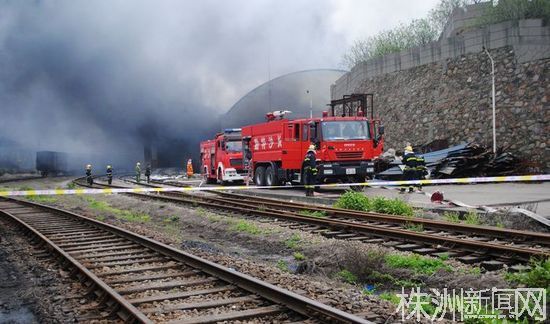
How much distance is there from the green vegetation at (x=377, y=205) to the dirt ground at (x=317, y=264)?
242 centimetres

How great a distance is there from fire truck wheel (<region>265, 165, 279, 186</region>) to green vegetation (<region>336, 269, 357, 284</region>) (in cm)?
1322

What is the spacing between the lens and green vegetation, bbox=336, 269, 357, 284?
21.7ft

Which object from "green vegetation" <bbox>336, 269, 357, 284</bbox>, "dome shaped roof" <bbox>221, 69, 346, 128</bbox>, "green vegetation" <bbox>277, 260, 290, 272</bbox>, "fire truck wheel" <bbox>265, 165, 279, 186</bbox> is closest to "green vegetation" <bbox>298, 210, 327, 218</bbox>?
"green vegetation" <bbox>277, 260, 290, 272</bbox>

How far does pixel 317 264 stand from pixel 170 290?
236cm

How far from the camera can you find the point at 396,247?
7.89m

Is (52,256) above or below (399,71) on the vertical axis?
below

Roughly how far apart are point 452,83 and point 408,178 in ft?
30.0

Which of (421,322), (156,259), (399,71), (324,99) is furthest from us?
(324,99)

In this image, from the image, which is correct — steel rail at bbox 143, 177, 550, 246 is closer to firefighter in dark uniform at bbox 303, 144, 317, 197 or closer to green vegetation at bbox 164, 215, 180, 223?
firefighter in dark uniform at bbox 303, 144, 317, 197

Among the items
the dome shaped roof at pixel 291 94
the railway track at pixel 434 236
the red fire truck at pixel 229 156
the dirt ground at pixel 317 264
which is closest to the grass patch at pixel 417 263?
the dirt ground at pixel 317 264

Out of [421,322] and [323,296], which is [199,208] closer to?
[323,296]

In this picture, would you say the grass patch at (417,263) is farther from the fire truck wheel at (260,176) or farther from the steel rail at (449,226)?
the fire truck wheel at (260,176)

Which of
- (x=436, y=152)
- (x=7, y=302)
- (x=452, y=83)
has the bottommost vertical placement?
(x=7, y=302)

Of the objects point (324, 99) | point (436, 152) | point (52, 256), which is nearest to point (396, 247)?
point (52, 256)
